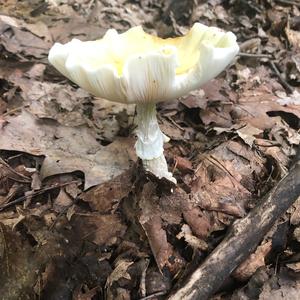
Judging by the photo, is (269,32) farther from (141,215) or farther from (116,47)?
(141,215)

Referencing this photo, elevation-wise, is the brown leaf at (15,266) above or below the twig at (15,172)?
above

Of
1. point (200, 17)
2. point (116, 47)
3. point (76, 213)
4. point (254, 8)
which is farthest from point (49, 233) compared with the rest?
point (254, 8)

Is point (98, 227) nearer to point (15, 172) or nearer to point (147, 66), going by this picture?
point (15, 172)

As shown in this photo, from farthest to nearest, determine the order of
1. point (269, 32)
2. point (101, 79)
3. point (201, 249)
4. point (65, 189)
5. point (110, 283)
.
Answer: point (269, 32)
point (65, 189)
point (201, 249)
point (110, 283)
point (101, 79)

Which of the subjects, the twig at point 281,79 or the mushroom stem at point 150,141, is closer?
the mushroom stem at point 150,141

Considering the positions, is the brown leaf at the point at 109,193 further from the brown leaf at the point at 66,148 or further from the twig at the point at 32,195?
the twig at the point at 32,195

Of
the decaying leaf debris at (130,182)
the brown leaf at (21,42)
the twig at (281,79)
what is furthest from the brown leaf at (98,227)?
the twig at (281,79)
